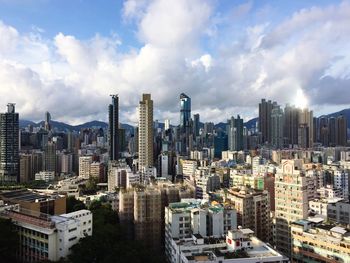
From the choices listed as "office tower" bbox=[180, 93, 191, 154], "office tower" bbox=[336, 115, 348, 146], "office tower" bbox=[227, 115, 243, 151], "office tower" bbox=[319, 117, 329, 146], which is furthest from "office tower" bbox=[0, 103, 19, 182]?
"office tower" bbox=[336, 115, 348, 146]

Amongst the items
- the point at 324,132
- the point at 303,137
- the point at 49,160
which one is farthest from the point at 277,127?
the point at 49,160

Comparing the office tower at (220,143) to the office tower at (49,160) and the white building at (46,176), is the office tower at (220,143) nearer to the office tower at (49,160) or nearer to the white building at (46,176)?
the office tower at (49,160)

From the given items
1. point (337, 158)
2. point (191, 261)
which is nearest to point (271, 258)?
point (191, 261)

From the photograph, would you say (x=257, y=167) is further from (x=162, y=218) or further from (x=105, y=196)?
(x=162, y=218)

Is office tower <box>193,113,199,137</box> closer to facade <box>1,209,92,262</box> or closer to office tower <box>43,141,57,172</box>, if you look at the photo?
office tower <box>43,141,57,172</box>

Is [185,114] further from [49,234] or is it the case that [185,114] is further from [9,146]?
[49,234]

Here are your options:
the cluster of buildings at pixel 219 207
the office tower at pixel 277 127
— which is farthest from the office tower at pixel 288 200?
the office tower at pixel 277 127

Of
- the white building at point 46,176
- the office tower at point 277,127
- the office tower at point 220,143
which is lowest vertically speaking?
the white building at point 46,176
